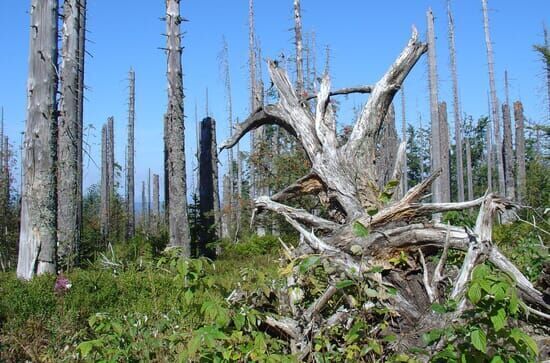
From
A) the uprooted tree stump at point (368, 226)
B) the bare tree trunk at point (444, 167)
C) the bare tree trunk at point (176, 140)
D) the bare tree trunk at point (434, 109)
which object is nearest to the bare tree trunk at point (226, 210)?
the bare tree trunk at point (176, 140)

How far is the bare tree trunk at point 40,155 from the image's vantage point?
8438mm

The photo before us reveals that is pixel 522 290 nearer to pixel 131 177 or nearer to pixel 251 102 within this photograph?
pixel 251 102

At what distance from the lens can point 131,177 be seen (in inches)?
1308

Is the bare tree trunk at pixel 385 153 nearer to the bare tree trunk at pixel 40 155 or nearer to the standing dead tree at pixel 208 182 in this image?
the standing dead tree at pixel 208 182

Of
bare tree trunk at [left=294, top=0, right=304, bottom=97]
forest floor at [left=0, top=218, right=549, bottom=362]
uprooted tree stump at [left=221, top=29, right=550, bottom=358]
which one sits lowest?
forest floor at [left=0, top=218, right=549, bottom=362]

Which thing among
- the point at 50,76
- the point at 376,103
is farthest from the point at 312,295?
the point at 50,76

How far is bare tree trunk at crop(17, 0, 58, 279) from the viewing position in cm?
844

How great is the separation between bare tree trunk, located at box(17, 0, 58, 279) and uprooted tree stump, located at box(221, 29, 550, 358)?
3.76 meters

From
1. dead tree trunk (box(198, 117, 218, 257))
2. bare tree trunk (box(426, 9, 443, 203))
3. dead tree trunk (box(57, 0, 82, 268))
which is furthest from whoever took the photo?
bare tree trunk (box(426, 9, 443, 203))

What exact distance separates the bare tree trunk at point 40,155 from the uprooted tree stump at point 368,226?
12.3 feet

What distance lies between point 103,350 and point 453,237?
282cm

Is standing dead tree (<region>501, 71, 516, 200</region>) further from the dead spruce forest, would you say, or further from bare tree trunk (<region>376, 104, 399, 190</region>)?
Result: the dead spruce forest

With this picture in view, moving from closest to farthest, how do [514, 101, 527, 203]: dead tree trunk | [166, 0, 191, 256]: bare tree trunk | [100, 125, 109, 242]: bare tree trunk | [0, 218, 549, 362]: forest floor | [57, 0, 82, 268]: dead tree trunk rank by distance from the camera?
[0, 218, 549, 362]: forest floor < [57, 0, 82, 268]: dead tree trunk < [166, 0, 191, 256]: bare tree trunk < [100, 125, 109, 242]: bare tree trunk < [514, 101, 527, 203]: dead tree trunk

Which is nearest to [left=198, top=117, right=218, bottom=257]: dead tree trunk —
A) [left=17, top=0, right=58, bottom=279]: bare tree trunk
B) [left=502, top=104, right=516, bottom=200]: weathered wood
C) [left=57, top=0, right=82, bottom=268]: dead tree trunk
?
[left=57, top=0, right=82, bottom=268]: dead tree trunk
